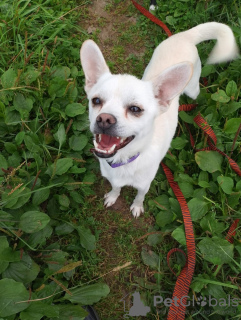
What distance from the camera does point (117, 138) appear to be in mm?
2078

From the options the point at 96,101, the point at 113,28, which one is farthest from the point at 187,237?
the point at 113,28

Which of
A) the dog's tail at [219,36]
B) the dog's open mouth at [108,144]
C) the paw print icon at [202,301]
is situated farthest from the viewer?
the dog's tail at [219,36]

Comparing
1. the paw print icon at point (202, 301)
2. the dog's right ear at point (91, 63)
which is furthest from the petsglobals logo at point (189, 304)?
the dog's right ear at point (91, 63)

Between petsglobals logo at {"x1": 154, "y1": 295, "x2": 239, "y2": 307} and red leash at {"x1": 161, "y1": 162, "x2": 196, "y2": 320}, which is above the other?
red leash at {"x1": 161, "y1": 162, "x2": 196, "y2": 320}

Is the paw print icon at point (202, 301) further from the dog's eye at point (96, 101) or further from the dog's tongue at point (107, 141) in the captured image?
the dog's eye at point (96, 101)

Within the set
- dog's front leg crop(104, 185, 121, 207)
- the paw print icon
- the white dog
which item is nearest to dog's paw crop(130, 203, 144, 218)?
dog's front leg crop(104, 185, 121, 207)

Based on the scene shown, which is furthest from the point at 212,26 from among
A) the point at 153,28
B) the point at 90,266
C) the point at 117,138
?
the point at 90,266

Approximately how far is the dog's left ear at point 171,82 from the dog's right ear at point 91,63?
Result: 47cm

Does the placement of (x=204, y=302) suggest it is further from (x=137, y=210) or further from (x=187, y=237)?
(x=137, y=210)

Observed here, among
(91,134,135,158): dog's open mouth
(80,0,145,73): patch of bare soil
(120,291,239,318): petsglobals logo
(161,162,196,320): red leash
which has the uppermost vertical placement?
(80,0,145,73): patch of bare soil

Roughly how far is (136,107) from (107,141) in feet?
1.13

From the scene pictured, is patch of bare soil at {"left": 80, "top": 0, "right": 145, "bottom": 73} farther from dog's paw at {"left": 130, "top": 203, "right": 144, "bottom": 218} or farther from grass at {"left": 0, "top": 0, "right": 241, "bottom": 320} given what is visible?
dog's paw at {"left": 130, "top": 203, "right": 144, "bottom": 218}

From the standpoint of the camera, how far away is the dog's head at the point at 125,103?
1.90 m

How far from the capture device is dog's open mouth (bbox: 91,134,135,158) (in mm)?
1979
